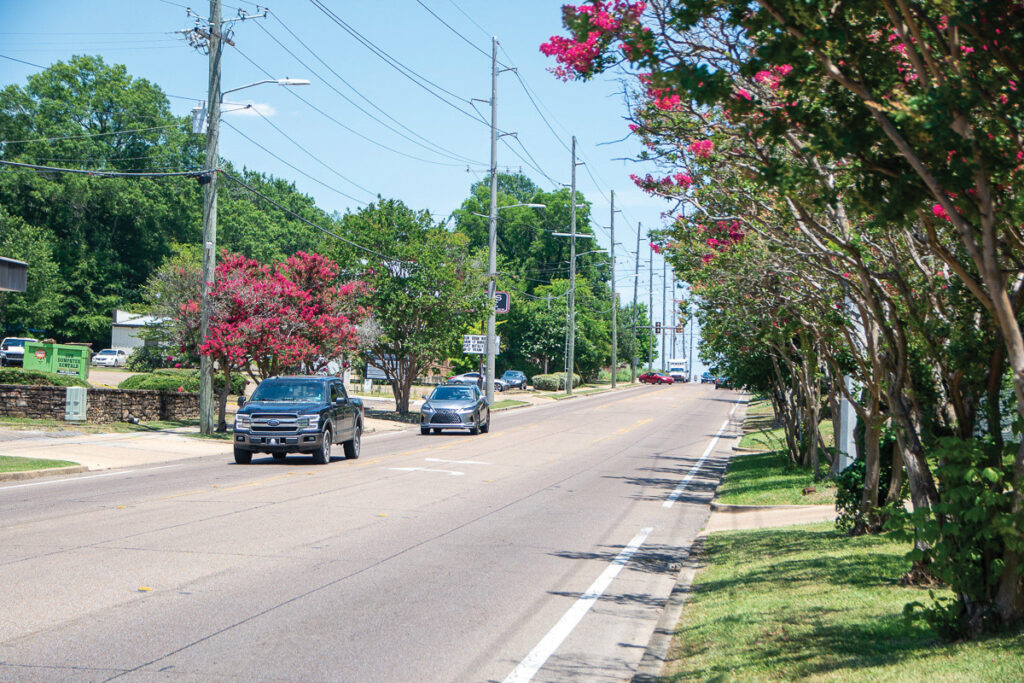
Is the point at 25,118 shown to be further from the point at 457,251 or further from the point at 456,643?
the point at 456,643

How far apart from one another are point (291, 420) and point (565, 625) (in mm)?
13875

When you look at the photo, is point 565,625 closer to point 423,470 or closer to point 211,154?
point 423,470

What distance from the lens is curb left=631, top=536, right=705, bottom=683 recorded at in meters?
6.74

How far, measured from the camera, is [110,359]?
70.8m

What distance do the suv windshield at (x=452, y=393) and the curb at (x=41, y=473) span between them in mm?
15562

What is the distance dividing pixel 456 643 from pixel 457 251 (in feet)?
117

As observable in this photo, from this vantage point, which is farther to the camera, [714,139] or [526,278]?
[526,278]

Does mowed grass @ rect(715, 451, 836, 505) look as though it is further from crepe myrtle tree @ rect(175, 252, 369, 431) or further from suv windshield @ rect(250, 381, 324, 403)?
crepe myrtle tree @ rect(175, 252, 369, 431)

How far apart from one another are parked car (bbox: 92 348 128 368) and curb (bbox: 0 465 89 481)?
182 feet

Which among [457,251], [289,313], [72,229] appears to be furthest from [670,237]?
[72,229]

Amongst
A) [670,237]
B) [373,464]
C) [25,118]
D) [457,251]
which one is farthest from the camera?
[25,118]

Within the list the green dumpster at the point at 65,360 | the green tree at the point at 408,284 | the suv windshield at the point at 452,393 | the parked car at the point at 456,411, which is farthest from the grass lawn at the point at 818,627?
the green dumpster at the point at 65,360

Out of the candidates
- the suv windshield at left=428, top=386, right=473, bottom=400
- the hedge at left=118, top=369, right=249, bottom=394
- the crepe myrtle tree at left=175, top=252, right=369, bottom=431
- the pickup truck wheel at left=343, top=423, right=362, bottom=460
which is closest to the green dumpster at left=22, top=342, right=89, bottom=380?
the hedge at left=118, top=369, right=249, bottom=394

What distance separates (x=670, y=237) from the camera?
16297 mm
